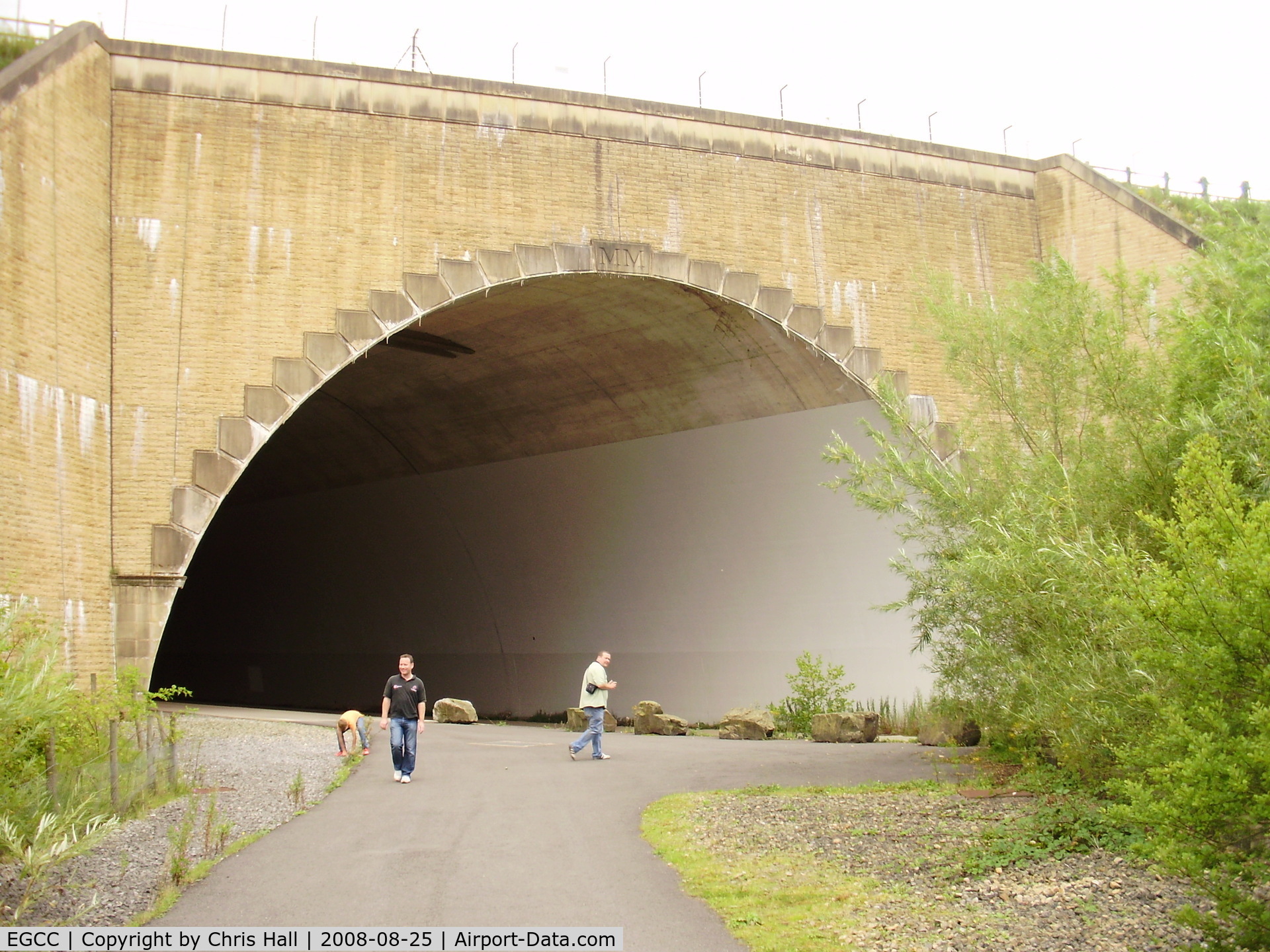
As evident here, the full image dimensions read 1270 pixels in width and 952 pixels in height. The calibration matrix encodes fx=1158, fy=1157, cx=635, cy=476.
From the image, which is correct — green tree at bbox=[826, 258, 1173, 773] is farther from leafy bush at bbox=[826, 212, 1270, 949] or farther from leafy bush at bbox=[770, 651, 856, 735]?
leafy bush at bbox=[770, 651, 856, 735]

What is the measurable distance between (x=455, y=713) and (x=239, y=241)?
29.5 feet

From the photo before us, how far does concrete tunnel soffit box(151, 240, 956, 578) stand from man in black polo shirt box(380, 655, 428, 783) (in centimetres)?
320

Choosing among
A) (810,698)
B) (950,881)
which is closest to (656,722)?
(810,698)

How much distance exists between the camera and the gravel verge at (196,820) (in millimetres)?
6387

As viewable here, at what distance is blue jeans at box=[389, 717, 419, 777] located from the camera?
1107cm

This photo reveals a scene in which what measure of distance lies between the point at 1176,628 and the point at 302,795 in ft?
24.9

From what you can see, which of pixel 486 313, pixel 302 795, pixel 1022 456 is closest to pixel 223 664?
pixel 486 313

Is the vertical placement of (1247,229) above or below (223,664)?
A: above

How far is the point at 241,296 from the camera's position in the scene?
46.8 ft

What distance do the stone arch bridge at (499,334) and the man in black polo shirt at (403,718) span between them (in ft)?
11.6

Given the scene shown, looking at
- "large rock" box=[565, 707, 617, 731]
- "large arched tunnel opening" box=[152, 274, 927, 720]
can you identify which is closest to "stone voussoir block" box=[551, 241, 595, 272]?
"large arched tunnel opening" box=[152, 274, 927, 720]

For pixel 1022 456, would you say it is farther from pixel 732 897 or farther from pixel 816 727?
pixel 816 727

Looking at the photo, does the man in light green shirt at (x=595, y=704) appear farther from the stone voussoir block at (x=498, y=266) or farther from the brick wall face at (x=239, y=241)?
the stone voussoir block at (x=498, y=266)

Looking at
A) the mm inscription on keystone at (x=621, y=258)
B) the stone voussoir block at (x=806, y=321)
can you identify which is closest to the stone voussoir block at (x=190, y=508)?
the mm inscription on keystone at (x=621, y=258)
